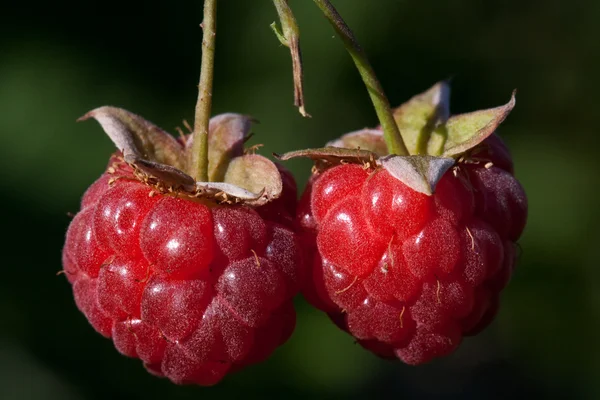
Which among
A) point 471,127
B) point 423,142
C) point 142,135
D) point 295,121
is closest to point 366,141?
point 423,142

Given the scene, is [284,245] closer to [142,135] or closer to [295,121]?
[142,135]

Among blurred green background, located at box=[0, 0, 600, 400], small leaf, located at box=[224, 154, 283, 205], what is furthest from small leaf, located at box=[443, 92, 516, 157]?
blurred green background, located at box=[0, 0, 600, 400]

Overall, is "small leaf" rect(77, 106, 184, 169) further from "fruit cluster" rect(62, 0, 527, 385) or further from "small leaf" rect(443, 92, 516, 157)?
"small leaf" rect(443, 92, 516, 157)

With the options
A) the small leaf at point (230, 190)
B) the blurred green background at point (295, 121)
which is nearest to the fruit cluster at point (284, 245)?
the small leaf at point (230, 190)

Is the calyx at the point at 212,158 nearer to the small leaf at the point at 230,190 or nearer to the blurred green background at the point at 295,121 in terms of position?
the small leaf at the point at 230,190

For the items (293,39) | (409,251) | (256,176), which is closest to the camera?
(293,39)

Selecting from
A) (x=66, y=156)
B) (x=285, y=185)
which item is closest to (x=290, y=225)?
(x=285, y=185)
